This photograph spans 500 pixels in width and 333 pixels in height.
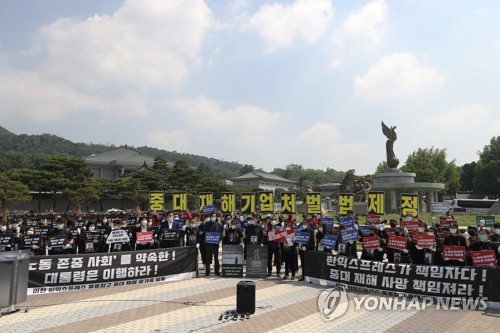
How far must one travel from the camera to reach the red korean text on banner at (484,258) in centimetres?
1080

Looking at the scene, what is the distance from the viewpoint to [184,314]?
392 inches

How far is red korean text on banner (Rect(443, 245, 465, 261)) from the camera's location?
460 inches

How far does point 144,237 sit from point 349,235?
7244mm

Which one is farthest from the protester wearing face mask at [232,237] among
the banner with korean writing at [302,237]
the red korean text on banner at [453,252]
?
the red korean text on banner at [453,252]

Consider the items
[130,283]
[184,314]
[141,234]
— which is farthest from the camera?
[141,234]

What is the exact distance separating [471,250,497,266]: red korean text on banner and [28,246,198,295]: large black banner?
8941mm

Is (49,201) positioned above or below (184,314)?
above

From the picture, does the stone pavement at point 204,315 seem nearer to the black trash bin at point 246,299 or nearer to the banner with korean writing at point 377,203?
the black trash bin at point 246,299

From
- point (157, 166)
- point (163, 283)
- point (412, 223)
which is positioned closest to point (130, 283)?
point (163, 283)

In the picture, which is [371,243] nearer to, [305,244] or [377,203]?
[305,244]

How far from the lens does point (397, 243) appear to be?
1282 centimetres

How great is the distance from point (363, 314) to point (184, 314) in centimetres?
433

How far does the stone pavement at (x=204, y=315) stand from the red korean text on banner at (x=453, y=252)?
2007mm

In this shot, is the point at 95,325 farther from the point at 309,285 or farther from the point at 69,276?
the point at 309,285
